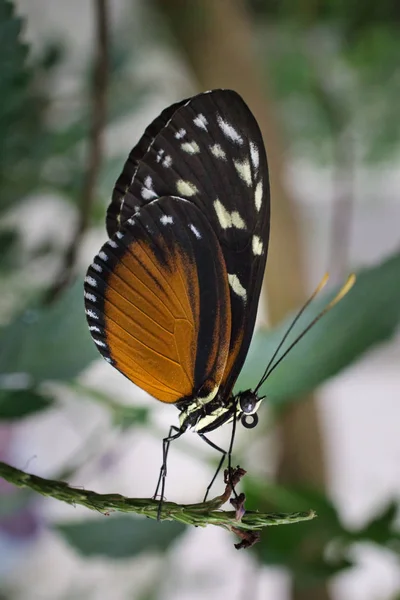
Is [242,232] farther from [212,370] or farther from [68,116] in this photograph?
[68,116]

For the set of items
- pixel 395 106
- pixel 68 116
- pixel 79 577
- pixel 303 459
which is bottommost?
pixel 79 577

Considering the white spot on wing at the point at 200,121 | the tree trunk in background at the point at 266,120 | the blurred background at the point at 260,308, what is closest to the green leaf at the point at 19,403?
the blurred background at the point at 260,308

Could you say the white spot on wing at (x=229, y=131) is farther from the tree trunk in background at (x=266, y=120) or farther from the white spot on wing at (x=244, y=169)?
the tree trunk in background at (x=266, y=120)

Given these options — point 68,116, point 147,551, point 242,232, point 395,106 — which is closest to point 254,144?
point 242,232

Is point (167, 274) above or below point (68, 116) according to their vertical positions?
below

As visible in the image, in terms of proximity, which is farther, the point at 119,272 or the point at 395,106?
the point at 395,106

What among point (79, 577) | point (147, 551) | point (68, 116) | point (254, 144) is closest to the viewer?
point (254, 144)

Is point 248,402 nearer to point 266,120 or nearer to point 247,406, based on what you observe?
point 247,406

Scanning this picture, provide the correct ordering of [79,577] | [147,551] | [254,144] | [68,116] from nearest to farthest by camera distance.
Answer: [254,144]
[147,551]
[68,116]
[79,577]
